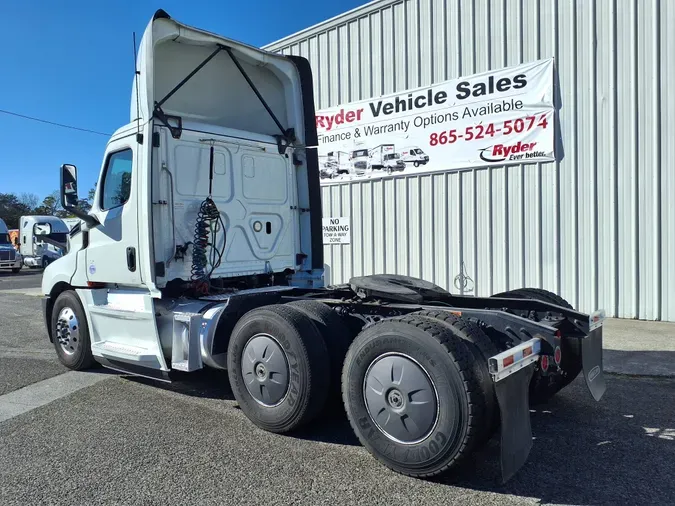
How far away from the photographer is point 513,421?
327 cm

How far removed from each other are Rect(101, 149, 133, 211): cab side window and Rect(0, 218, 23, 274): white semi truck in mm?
27149

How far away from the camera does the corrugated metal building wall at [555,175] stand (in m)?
8.38

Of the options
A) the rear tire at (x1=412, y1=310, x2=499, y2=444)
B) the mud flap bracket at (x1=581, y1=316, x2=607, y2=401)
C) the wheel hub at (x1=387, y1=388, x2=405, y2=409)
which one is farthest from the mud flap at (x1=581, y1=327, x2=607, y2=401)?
the wheel hub at (x1=387, y1=388, x2=405, y2=409)

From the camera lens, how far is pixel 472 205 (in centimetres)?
999

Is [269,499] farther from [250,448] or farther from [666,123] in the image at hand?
[666,123]

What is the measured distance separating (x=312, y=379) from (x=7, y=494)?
2095 millimetres

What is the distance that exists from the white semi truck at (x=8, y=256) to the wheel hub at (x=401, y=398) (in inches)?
1202

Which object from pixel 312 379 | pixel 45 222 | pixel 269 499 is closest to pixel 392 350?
pixel 312 379

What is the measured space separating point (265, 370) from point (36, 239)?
88.1 feet

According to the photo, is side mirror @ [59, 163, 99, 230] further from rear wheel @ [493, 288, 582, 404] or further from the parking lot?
rear wheel @ [493, 288, 582, 404]

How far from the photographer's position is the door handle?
5.35 meters

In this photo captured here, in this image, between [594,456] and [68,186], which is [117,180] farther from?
[594,456]

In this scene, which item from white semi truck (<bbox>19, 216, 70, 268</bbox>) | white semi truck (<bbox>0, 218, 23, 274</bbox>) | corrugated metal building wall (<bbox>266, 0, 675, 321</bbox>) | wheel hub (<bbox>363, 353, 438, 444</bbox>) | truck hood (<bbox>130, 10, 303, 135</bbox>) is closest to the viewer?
wheel hub (<bbox>363, 353, 438, 444</bbox>)

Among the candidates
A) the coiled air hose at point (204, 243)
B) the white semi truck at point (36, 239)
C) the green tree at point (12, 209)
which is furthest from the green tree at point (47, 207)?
the coiled air hose at point (204, 243)
